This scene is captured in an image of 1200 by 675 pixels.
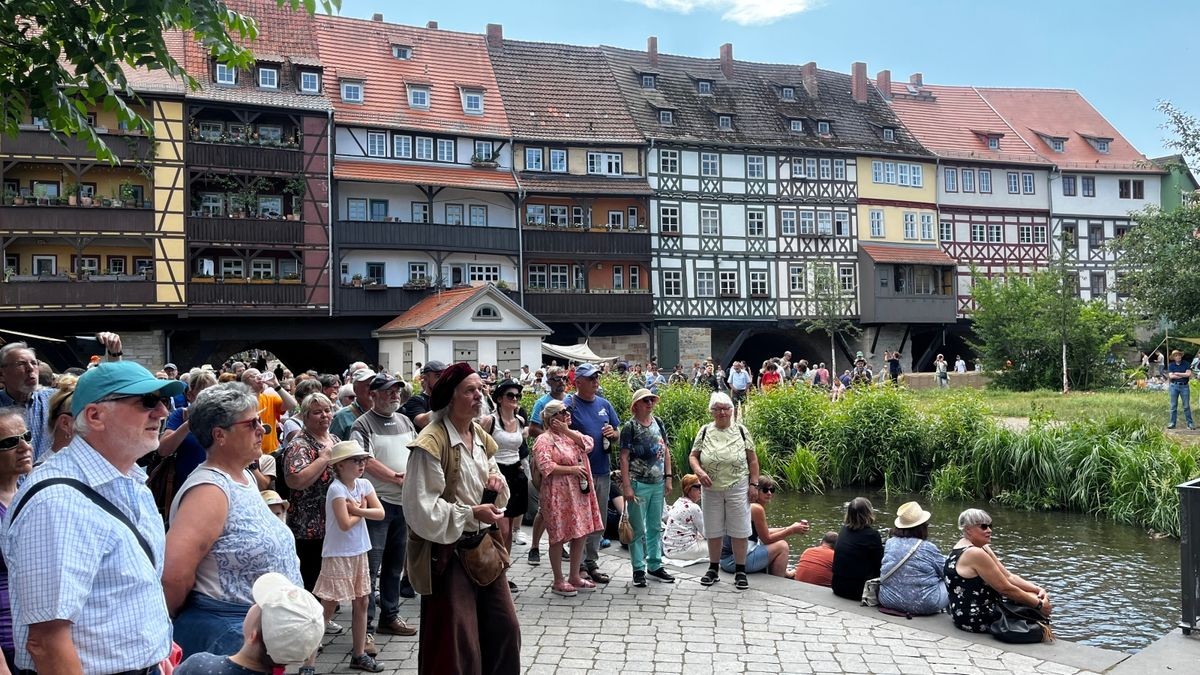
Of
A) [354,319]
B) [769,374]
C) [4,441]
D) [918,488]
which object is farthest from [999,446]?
[354,319]

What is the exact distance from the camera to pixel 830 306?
39.1 meters

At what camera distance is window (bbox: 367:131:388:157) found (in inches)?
1389

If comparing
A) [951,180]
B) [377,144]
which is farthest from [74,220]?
[951,180]

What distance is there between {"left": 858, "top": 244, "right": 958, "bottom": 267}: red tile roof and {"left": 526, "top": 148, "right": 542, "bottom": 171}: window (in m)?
13.9

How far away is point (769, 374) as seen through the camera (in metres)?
24.4

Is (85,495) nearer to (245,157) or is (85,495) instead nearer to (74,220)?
(74,220)

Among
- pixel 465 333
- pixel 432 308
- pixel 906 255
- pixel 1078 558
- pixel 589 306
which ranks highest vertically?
pixel 906 255

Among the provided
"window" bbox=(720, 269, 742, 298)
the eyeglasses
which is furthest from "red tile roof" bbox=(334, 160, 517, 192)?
the eyeglasses

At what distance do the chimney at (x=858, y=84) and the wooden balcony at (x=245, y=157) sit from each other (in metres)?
25.2

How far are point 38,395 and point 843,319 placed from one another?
36809 millimetres

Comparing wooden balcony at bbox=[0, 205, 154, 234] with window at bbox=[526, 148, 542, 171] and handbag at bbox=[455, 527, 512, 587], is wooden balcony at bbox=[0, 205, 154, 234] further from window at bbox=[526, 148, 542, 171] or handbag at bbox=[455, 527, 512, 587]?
handbag at bbox=[455, 527, 512, 587]

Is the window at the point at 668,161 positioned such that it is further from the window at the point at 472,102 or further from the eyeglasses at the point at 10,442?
the eyeglasses at the point at 10,442

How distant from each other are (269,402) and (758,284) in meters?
31.9

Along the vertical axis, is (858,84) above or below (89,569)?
above
